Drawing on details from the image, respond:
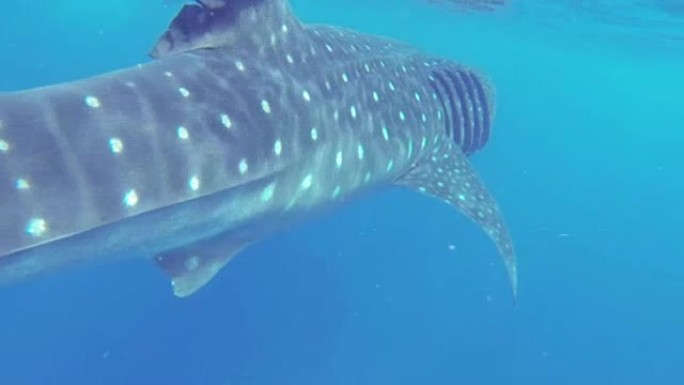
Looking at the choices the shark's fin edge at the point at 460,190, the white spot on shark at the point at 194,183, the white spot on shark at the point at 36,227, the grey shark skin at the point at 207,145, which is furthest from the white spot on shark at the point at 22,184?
the shark's fin edge at the point at 460,190

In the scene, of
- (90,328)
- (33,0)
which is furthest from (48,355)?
(33,0)

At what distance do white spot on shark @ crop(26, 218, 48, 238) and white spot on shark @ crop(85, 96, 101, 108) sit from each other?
692mm

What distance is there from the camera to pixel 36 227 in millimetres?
2863

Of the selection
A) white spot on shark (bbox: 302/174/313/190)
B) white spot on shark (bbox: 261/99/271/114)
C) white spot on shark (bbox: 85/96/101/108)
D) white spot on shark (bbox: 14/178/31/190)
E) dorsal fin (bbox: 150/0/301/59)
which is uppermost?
dorsal fin (bbox: 150/0/301/59)

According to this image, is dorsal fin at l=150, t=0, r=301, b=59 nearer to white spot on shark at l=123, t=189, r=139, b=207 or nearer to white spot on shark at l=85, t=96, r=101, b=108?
white spot on shark at l=85, t=96, r=101, b=108

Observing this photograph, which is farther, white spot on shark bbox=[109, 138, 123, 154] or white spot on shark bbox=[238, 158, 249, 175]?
white spot on shark bbox=[238, 158, 249, 175]

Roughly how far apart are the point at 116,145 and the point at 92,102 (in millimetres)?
268

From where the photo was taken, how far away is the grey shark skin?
2.97 metres

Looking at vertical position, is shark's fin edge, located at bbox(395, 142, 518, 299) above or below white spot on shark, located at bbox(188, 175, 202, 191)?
below

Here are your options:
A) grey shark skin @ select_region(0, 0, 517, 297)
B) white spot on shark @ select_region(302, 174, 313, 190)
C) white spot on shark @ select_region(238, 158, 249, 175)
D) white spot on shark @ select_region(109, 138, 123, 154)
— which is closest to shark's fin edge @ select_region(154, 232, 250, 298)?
grey shark skin @ select_region(0, 0, 517, 297)

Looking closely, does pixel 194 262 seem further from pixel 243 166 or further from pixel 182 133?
pixel 182 133

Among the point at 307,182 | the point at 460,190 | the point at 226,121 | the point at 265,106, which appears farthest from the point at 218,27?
the point at 460,190

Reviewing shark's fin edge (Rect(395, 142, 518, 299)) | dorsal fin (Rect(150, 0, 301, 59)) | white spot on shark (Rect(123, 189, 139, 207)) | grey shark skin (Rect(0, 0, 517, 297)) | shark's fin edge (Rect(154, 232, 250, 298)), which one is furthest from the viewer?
shark's fin edge (Rect(395, 142, 518, 299))

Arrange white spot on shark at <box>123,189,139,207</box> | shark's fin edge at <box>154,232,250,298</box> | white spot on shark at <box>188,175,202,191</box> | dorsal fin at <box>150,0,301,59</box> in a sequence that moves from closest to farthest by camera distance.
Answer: white spot on shark at <box>123,189,139,207</box> → white spot on shark at <box>188,175,202,191</box> → shark's fin edge at <box>154,232,250,298</box> → dorsal fin at <box>150,0,301,59</box>
